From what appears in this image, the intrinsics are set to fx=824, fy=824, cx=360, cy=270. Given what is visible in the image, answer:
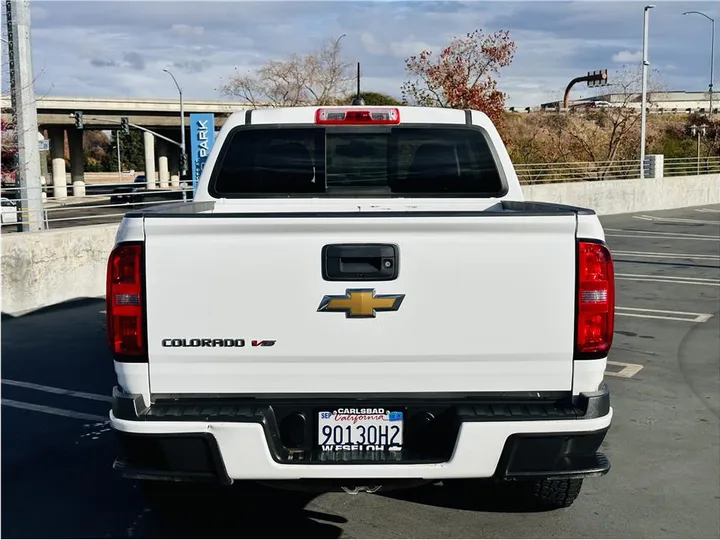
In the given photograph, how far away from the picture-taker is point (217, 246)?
131 inches

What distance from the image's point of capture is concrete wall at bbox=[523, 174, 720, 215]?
1065 inches

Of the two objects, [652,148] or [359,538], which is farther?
[652,148]

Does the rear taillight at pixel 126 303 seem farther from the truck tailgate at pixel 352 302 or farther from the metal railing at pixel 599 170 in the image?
the metal railing at pixel 599 170

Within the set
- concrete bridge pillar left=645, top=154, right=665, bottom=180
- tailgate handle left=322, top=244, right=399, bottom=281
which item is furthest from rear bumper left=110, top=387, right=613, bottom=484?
concrete bridge pillar left=645, top=154, right=665, bottom=180

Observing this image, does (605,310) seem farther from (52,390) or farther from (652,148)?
(652,148)

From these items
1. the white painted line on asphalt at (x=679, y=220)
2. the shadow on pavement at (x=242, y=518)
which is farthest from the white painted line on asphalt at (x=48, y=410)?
the white painted line on asphalt at (x=679, y=220)

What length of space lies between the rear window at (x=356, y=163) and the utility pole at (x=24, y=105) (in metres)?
9.00

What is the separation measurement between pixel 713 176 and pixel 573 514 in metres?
31.8

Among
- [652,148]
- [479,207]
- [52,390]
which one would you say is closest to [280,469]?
[479,207]

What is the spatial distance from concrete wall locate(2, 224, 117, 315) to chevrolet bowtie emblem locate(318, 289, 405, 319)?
9.13 m

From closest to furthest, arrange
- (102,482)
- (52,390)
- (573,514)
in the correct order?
(573,514) → (102,482) → (52,390)

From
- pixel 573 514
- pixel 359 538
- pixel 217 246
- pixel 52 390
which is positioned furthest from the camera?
pixel 52 390

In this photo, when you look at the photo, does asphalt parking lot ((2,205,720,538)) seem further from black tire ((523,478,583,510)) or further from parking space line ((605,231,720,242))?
parking space line ((605,231,720,242))

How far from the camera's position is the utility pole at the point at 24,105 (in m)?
13.2
